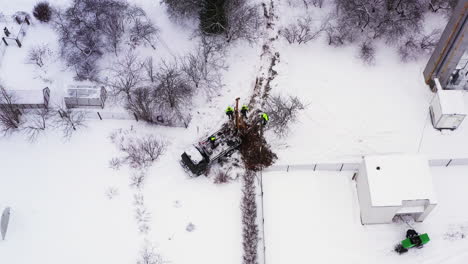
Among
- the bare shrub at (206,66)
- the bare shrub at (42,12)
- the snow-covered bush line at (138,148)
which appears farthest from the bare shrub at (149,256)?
the bare shrub at (42,12)

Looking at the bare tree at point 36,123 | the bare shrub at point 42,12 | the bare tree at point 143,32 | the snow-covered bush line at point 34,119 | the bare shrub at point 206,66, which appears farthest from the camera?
the bare shrub at point 42,12

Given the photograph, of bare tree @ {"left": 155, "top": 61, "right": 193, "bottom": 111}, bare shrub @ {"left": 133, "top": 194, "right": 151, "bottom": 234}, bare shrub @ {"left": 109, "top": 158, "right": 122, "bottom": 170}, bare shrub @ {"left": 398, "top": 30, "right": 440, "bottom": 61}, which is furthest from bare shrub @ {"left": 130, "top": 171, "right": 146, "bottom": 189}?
bare shrub @ {"left": 398, "top": 30, "right": 440, "bottom": 61}

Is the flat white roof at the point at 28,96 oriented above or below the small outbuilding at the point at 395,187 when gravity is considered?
above

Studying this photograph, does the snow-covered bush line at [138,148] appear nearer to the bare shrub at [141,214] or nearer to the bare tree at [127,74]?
the bare shrub at [141,214]

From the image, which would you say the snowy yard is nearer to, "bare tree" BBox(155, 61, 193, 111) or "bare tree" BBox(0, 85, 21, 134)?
"bare tree" BBox(0, 85, 21, 134)

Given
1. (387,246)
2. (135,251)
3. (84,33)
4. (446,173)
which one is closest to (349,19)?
(446,173)

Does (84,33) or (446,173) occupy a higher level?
(84,33)

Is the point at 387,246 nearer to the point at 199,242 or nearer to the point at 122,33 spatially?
the point at 199,242
